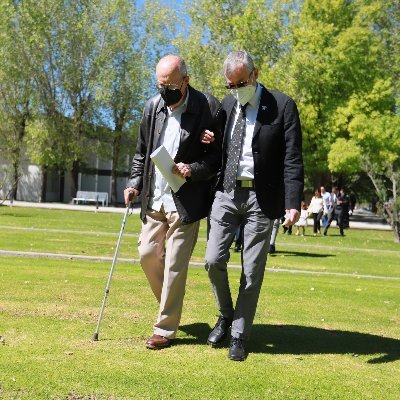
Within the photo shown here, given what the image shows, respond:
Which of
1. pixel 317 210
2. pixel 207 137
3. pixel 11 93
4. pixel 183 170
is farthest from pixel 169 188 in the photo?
pixel 11 93

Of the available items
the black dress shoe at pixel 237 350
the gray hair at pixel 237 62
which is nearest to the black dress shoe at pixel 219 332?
the black dress shoe at pixel 237 350

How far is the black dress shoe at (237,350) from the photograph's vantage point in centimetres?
518

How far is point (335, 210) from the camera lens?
29.8 metres

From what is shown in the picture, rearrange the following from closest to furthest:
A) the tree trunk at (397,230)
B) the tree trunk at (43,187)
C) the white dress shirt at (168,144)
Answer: the white dress shirt at (168,144) < the tree trunk at (397,230) < the tree trunk at (43,187)

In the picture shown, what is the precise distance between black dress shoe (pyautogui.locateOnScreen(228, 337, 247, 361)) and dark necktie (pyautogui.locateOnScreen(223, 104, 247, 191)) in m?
1.23

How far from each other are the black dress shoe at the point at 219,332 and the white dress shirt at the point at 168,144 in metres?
1.06

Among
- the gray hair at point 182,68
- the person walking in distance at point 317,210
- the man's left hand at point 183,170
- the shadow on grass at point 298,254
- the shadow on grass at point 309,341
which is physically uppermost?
the gray hair at point 182,68

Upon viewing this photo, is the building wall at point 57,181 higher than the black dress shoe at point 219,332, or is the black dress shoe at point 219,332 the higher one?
the building wall at point 57,181

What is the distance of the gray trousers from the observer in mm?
5500

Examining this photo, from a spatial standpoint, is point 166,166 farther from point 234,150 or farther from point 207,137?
point 234,150

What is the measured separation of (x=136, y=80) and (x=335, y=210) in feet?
80.9

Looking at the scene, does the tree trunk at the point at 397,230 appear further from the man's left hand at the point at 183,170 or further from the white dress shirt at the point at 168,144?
the man's left hand at the point at 183,170

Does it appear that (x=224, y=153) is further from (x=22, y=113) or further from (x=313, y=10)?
(x=22, y=113)

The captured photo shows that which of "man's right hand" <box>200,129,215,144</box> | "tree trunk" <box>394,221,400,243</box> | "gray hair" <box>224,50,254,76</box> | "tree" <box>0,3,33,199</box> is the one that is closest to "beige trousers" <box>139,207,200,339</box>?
"man's right hand" <box>200,129,215,144</box>
